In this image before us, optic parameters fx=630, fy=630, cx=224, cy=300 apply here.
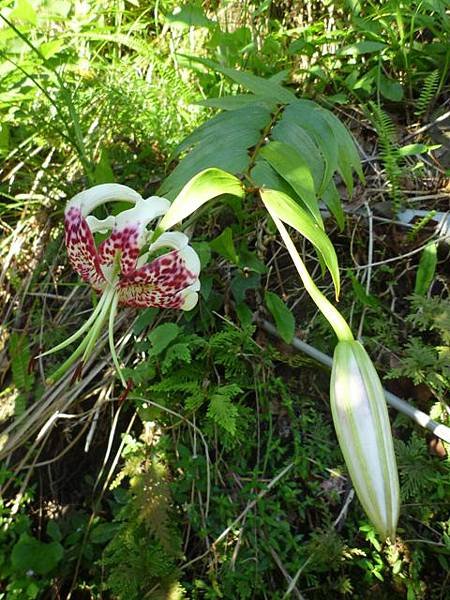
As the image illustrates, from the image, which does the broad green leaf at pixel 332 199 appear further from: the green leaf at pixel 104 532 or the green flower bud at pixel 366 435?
the green leaf at pixel 104 532

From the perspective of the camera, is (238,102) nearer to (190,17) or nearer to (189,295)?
(189,295)

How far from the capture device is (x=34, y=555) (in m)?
1.41

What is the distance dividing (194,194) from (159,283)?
0.87 feet

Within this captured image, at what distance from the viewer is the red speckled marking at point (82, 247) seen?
0.96 metres

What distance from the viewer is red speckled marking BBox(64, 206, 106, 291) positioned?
96cm

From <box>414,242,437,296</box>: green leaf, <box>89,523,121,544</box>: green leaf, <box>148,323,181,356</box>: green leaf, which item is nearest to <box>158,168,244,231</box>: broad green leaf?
<box>148,323,181,356</box>: green leaf

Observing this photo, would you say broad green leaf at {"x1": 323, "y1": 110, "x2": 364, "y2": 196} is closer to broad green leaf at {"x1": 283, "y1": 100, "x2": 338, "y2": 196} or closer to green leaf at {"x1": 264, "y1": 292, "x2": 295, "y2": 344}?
broad green leaf at {"x1": 283, "y1": 100, "x2": 338, "y2": 196}

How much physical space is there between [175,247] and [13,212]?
0.99m

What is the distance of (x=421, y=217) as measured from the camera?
1.42 m

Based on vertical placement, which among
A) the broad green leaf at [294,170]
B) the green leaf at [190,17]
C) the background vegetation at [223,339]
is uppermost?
the green leaf at [190,17]

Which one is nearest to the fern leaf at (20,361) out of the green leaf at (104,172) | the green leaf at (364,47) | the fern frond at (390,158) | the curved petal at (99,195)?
the green leaf at (104,172)

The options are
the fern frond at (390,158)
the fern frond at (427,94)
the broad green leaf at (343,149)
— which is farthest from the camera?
the fern frond at (427,94)

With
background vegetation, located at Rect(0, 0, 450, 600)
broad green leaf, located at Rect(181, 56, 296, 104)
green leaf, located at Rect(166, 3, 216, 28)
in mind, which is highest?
green leaf, located at Rect(166, 3, 216, 28)

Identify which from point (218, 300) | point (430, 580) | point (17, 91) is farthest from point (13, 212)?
point (430, 580)
